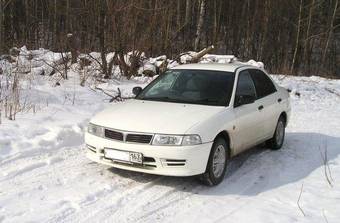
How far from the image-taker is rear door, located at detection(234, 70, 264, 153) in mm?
6621

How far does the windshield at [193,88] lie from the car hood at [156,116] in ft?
0.81

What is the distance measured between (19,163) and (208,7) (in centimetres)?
2598

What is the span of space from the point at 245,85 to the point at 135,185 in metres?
2.45

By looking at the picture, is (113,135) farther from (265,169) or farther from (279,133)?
(279,133)

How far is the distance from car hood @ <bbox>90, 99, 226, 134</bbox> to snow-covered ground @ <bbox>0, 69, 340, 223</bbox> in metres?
0.74

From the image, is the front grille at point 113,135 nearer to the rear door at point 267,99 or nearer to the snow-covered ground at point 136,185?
the snow-covered ground at point 136,185

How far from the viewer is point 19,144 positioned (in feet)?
22.8

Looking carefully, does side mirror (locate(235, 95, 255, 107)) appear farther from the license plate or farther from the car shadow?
the license plate

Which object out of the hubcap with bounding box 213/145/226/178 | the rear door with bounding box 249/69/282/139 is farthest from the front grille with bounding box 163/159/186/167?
the rear door with bounding box 249/69/282/139

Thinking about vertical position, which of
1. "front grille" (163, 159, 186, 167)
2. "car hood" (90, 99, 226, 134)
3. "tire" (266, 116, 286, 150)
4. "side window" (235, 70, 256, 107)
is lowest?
"tire" (266, 116, 286, 150)

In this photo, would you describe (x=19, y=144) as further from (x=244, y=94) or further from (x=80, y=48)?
(x=80, y=48)

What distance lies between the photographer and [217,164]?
20.1ft

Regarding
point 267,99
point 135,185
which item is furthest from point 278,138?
point 135,185

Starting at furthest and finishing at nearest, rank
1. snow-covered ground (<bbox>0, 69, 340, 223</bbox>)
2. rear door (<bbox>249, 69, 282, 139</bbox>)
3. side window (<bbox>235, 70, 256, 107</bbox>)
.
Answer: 1. rear door (<bbox>249, 69, 282, 139</bbox>)
2. side window (<bbox>235, 70, 256, 107</bbox>)
3. snow-covered ground (<bbox>0, 69, 340, 223</bbox>)
